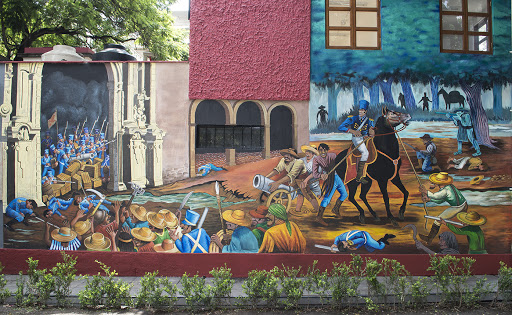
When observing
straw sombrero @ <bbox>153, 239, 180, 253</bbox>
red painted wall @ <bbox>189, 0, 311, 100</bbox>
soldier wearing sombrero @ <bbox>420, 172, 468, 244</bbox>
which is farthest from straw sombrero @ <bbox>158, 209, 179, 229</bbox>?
soldier wearing sombrero @ <bbox>420, 172, 468, 244</bbox>

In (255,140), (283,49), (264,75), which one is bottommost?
(255,140)

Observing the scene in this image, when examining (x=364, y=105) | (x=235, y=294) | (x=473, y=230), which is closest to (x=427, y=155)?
(x=364, y=105)

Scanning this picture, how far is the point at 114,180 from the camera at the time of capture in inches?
291

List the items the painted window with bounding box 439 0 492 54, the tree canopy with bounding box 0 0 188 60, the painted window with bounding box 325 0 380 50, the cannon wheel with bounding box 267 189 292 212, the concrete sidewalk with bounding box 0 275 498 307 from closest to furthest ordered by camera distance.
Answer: the concrete sidewalk with bounding box 0 275 498 307 < the cannon wheel with bounding box 267 189 292 212 < the painted window with bounding box 325 0 380 50 < the painted window with bounding box 439 0 492 54 < the tree canopy with bounding box 0 0 188 60

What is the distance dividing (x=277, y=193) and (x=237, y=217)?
924mm

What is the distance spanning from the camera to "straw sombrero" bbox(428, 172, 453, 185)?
24.4ft

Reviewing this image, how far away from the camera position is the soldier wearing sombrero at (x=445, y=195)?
7422 mm

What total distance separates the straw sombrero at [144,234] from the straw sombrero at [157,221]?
17 centimetres

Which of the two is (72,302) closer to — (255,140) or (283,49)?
(255,140)

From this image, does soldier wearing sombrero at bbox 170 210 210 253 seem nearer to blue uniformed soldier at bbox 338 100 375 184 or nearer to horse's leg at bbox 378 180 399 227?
blue uniformed soldier at bbox 338 100 375 184

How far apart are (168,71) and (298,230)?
13.6 ft

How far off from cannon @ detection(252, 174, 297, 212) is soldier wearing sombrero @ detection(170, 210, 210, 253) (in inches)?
53.0

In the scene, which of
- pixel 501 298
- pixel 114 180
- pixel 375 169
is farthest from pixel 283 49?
pixel 501 298

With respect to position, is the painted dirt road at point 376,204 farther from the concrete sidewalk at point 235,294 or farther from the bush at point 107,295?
the bush at point 107,295
